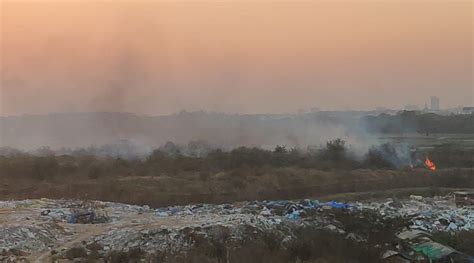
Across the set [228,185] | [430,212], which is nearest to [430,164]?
[228,185]

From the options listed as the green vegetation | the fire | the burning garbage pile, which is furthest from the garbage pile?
the green vegetation

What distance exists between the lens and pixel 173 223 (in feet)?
51.7

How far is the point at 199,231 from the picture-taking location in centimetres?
1410

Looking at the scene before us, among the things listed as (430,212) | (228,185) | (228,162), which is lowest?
(430,212)

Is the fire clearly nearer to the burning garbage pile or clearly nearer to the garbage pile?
the garbage pile

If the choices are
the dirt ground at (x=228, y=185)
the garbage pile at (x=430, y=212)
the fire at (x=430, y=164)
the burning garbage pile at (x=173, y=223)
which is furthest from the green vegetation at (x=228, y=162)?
the garbage pile at (x=430, y=212)

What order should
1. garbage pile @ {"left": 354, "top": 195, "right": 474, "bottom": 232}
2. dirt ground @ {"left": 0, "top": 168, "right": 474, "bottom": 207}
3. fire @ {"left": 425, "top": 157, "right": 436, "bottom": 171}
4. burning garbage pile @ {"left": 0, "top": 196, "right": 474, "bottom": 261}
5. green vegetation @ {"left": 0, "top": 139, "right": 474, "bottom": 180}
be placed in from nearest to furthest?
burning garbage pile @ {"left": 0, "top": 196, "right": 474, "bottom": 261}
garbage pile @ {"left": 354, "top": 195, "right": 474, "bottom": 232}
dirt ground @ {"left": 0, "top": 168, "right": 474, "bottom": 207}
green vegetation @ {"left": 0, "top": 139, "right": 474, "bottom": 180}
fire @ {"left": 425, "top": 157, "right": 436, "bottom": 171}

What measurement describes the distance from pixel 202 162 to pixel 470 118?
3948cm

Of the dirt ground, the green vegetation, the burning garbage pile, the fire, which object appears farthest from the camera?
the fire

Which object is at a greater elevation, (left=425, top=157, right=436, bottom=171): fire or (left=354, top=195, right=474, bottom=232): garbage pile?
(left=425, top=157, right=436, bottom=171): fire

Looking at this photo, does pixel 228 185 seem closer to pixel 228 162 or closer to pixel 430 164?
pixel 228 162

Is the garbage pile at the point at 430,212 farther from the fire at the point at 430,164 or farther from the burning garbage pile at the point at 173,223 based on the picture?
the fire at the point at 430,164

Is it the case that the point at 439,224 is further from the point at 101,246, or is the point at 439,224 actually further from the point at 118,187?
the point at 118,187

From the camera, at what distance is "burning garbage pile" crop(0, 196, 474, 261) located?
527 inches
